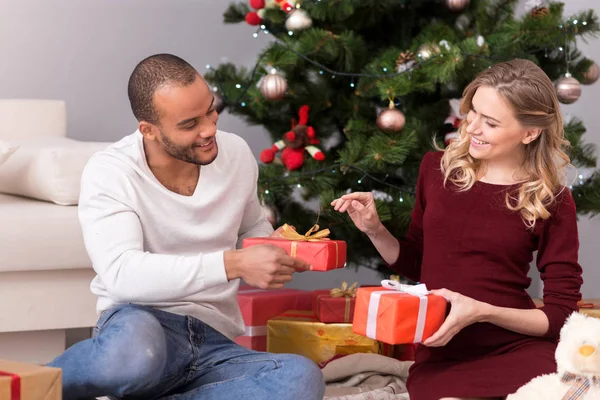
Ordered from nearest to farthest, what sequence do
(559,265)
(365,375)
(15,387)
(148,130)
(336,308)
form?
(15,387)
(559,265)
(148,130)
(365,375)
(336,308)

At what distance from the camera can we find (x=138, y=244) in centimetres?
163

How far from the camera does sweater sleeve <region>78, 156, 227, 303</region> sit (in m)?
1.57

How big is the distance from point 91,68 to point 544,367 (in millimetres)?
2414

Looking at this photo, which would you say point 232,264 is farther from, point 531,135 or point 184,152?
point 531,135

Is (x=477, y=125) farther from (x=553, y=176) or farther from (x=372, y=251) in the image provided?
(x=372, y=251)

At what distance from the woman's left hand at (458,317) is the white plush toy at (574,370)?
0.48 feet

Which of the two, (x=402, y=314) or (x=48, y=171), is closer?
(x=402, y=314)

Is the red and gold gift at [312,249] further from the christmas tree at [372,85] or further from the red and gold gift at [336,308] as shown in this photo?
the christmas tree at [372,85]

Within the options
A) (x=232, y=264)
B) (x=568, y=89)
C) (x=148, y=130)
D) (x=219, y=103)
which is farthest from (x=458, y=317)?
(x=219, y=103)

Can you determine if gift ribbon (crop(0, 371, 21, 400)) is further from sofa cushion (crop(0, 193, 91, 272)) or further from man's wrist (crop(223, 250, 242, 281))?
sofa cushion (crop(0, 193, 91, 272))

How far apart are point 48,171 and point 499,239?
4.36ft

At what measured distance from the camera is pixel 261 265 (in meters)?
1.55

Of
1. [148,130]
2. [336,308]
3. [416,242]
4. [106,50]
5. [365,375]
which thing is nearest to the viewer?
[148,130]

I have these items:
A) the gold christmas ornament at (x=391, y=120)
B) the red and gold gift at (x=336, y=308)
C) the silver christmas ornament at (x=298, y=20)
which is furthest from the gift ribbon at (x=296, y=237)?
the silver christmas ornament at (x=298, y=20)
